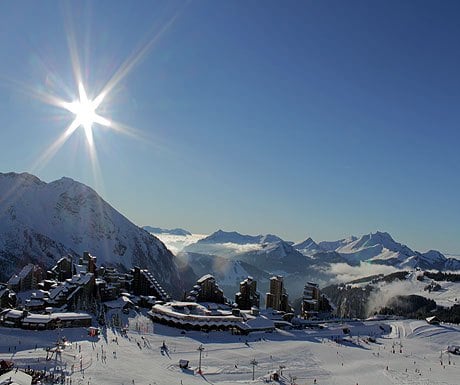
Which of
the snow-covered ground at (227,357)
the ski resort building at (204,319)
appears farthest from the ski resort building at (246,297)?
the snow-covered ground at (227,357)

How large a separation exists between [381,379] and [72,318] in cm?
5728

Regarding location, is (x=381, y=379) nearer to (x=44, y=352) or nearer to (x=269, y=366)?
(x=269, y=366)

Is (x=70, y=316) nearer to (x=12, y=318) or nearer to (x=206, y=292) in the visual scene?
(x=12, y=318)

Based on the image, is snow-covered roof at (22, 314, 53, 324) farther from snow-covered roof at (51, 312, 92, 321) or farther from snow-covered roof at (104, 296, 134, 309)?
snow-covered roof at (104, 296, 134, 309)

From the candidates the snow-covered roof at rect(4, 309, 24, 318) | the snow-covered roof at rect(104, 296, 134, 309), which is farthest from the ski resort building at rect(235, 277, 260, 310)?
the snow-covered roof at rect(4, 309, 24, 318)

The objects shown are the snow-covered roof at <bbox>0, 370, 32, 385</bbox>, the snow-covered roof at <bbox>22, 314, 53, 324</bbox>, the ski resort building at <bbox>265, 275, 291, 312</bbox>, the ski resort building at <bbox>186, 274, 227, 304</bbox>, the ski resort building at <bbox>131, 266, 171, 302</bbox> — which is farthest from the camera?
the ski resort building at <bbox>265, 275, 291, 312</bbox>

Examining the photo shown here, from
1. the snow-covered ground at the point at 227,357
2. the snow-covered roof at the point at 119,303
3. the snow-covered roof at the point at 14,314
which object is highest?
the snow-covered roof at the point at 119,303

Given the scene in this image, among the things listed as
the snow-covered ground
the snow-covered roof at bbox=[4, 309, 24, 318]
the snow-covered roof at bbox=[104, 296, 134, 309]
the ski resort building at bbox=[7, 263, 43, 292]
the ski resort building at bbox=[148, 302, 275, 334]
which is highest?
the ski resort building at bbox=[7, 263, 43, 292]

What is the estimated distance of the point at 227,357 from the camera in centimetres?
8369

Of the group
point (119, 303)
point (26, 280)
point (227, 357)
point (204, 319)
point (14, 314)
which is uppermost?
point (26, 280)

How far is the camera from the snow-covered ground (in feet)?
228

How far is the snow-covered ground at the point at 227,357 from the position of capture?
2736 inches

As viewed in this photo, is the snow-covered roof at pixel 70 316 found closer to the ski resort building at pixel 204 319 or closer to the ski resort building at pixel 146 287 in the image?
the ski resort building at pixel 204 319

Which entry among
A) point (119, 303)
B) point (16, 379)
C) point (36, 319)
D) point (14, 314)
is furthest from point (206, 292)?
point (16, 379)
